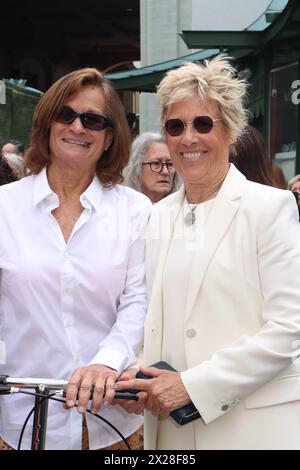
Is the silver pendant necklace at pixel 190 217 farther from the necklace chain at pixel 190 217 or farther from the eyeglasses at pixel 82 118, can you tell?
the eyeglasses at pixel 82 118

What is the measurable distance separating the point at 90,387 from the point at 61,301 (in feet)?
1.50

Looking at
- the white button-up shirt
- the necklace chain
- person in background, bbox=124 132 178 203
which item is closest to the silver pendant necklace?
the necklace chain

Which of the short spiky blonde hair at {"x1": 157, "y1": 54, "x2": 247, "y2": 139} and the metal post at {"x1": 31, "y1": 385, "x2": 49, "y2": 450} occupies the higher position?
the short spiky blonde hair at {"x1": 157, "y1": 54, "x2": 247, "y2": 139}

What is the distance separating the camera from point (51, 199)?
304 centimetres

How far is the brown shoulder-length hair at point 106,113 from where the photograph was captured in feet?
9.92

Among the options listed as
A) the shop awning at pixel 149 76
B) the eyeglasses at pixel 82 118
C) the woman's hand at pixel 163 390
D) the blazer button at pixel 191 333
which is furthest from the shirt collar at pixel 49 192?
the shop awning at pixel 149 76

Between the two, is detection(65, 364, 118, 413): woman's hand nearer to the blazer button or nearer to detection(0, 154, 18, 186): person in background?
the blazer button

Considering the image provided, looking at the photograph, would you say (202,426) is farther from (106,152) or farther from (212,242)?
(106,152)

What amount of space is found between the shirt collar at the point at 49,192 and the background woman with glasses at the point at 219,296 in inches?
13.9

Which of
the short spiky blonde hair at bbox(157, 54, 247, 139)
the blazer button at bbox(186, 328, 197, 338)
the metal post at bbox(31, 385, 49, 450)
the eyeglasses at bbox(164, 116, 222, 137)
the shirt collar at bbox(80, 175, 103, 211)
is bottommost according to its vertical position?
the metal post at bbox(31, 385, 49, 450)

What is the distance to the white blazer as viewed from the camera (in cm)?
257

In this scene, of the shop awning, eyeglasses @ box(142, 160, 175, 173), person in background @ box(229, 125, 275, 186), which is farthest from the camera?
the shop awning

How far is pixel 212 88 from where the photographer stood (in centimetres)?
279

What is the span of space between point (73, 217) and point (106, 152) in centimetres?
37
